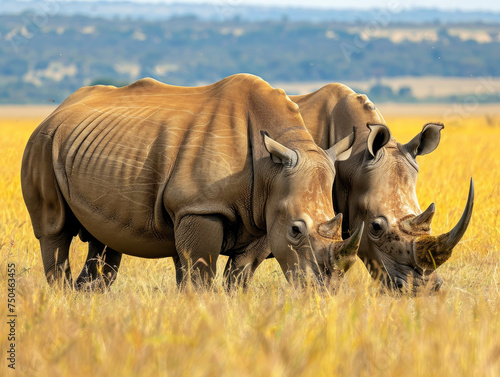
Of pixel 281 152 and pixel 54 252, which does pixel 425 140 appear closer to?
pixel 281 152

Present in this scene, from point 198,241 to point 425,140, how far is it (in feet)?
5.38

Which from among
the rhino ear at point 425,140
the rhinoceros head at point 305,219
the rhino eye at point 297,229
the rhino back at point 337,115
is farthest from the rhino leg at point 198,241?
the rhino ear at point 425,140

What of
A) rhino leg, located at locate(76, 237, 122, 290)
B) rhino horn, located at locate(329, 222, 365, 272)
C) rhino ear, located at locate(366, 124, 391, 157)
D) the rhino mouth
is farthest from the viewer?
rhino leg, located at locate(76, 237, 122, 290)

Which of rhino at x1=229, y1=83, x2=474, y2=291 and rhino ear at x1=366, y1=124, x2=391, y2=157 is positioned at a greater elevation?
rhino ear at x1=366, y1=124, x2=391, y2=157

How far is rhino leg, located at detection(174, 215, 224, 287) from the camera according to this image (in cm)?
537

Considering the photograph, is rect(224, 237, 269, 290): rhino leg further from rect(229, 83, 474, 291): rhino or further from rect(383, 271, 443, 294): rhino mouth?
rect(383, 271, 443, 294): rhino mouth

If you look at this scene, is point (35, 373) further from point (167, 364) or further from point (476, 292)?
point (476, 292)

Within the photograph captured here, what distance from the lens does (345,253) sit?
481cm

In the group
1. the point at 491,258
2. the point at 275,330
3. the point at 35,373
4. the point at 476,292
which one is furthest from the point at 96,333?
the point at 491,258

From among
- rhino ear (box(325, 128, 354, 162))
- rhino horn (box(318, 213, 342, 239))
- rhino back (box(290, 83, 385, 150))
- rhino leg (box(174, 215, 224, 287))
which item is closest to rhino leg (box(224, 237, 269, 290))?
rhino leg (box(174, 215, 224, 287))

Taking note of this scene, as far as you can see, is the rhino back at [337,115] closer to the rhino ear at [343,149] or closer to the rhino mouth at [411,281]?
the rhino ear at [343,149]

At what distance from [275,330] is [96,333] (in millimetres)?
756

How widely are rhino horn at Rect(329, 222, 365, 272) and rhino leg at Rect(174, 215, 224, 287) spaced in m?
0.84

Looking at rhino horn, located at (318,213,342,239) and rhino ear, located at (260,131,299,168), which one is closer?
rhino horn, located at (318,213,342,239)
